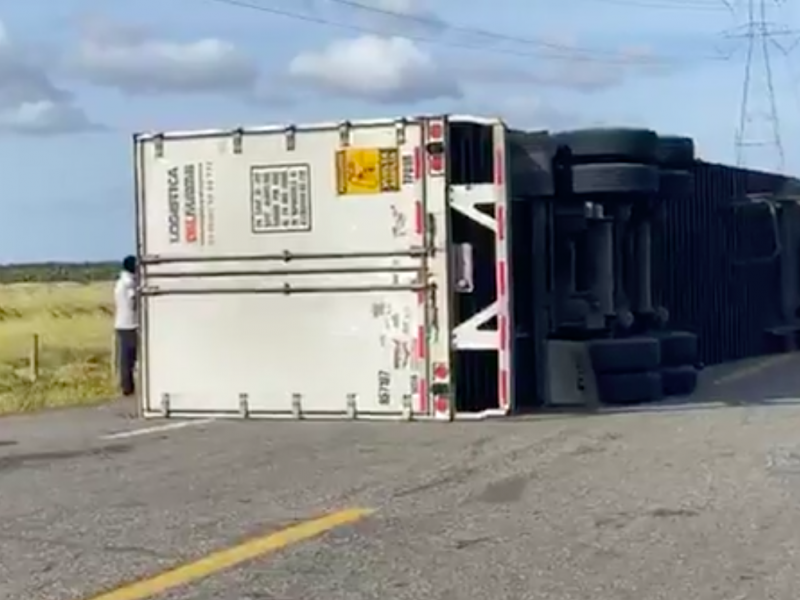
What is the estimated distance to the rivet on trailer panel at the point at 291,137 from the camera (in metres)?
16.5

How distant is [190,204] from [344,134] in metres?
1.79

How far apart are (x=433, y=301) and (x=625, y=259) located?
3.73 meters

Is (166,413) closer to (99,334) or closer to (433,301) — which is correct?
(433,301)

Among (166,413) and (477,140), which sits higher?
(477,140)

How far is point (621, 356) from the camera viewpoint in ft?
57.0

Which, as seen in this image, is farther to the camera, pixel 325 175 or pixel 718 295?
pixel 718 295

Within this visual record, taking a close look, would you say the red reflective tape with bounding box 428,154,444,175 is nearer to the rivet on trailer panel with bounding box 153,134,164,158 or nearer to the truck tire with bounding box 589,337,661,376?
the truck tire with bounding box 589,337,661,376

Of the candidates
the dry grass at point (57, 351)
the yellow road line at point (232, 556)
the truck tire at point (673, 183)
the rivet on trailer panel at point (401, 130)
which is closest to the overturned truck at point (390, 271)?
the rivet on trailer panel at point (401, 130)

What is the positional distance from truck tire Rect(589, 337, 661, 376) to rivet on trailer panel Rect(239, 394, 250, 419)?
3406 millimetres

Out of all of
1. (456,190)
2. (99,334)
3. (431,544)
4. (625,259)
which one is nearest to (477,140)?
(456,190)

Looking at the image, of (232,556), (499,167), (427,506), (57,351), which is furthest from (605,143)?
(57,351)

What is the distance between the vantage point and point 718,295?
24141 millimetres

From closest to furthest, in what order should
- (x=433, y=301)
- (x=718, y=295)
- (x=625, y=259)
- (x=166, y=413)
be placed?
(x=433, y=301) → (x=166, y=413) → (x=625, y=259) → (x=718, y=295)

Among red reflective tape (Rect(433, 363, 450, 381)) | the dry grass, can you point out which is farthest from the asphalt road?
the dry grass
